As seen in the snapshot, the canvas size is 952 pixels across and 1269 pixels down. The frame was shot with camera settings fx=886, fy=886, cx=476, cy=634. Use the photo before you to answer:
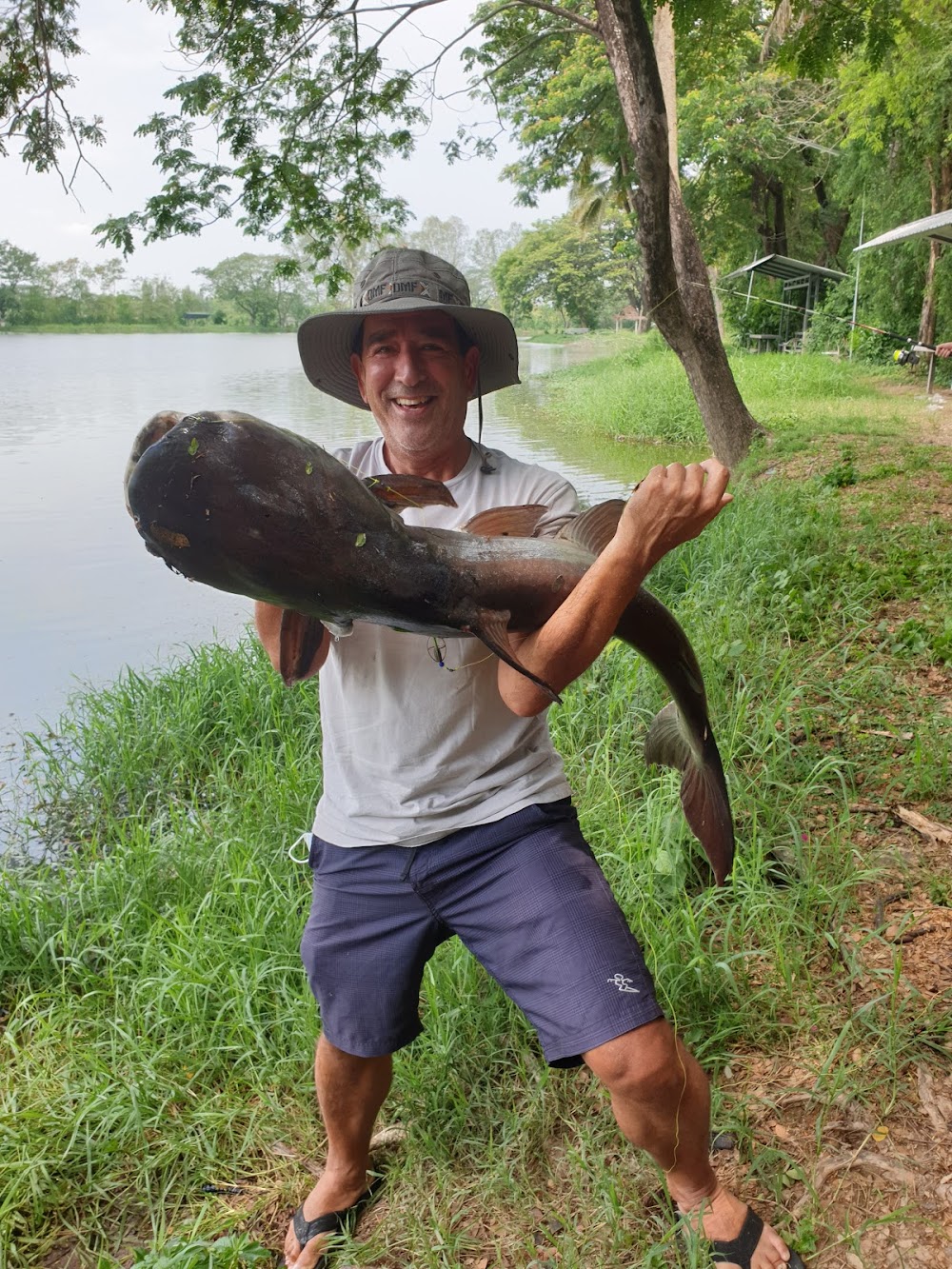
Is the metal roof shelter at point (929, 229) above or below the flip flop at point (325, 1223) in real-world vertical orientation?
above

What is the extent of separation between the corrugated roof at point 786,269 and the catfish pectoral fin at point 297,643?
969 inches

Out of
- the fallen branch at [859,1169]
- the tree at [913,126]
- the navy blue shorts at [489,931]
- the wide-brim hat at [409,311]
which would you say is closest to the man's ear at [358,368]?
the wide-brim hat at [409,311]

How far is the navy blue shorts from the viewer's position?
164 cm

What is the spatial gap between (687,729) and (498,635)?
0.67 meters

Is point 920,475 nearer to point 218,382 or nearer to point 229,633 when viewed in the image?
point 229,633

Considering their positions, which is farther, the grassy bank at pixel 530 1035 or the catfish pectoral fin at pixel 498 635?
the grassy bank at pixel 530 1035

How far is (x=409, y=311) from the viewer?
183 cm

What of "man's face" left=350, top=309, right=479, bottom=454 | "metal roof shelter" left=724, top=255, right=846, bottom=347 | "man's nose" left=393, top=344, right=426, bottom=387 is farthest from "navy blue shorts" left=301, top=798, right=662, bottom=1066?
"metal roof shelter" left=724, top=255, right=846, bottom=347

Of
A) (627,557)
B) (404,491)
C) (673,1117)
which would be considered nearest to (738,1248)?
(673,1117)

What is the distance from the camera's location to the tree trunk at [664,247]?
616 cm

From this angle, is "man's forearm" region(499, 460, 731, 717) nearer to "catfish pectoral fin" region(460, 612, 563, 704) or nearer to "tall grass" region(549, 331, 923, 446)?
"catfish pectoral fin" region(460, 612, 563, 704)

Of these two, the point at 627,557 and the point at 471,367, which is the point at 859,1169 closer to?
the point at 627,557

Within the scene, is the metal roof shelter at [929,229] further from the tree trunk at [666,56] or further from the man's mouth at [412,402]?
the man's mouth at [412,402]

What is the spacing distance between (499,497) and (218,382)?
16.4m
